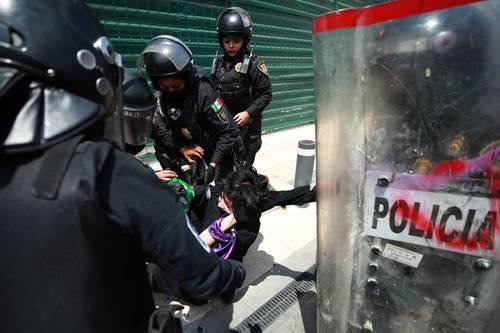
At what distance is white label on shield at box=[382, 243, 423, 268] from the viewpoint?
0.99m

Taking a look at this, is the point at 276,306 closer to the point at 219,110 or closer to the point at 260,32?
the point at 219,110

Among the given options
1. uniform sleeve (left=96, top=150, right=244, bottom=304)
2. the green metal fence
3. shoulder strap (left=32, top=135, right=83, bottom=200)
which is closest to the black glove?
uniform sleeve (left=96, top=150, right=244, bottom=304)

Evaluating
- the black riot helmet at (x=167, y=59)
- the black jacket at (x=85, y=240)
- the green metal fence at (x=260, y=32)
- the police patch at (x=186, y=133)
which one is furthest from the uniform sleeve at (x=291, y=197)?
the green metal fence at (x=260, y=32)


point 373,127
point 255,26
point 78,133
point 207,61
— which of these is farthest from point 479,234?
point 255,26

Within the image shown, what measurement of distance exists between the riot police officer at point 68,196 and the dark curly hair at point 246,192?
42.4 inches

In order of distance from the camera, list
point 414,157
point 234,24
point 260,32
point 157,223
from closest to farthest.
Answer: point 157,223 → point 414,157 → point 234,24 → point 260,32

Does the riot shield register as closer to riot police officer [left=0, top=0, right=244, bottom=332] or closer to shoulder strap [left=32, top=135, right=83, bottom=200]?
riot police officer [left=0, top=0, right=244, bottom=332]

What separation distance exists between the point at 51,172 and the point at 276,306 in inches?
76.1

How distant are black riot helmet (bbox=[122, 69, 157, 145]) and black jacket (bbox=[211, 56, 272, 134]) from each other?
128 cm

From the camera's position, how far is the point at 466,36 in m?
0.74

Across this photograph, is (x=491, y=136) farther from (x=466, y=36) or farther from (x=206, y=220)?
(x=206, y=220)

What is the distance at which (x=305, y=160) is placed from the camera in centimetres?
362

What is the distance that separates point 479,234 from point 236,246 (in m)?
1.44

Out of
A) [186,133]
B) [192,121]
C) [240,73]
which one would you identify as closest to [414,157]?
[192,121]
